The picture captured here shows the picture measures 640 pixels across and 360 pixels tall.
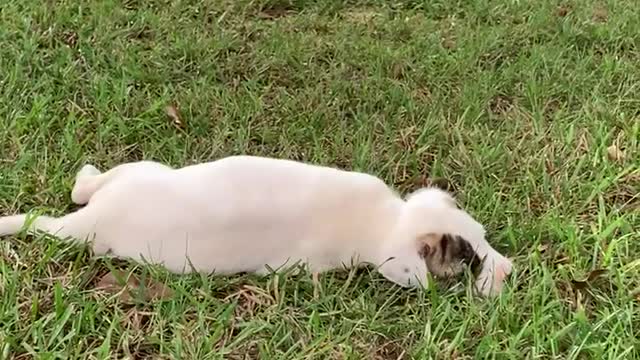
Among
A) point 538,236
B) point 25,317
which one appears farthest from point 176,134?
point 538,236

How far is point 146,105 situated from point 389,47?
44.9 inches

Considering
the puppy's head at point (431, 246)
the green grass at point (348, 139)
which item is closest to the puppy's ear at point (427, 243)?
the puppy's head at point (431, 246)

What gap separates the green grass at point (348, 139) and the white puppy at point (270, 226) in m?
0.06

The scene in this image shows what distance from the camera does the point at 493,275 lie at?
288cm

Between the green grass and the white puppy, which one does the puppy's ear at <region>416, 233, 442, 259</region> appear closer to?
the white puppy

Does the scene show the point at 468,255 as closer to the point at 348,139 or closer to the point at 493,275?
the point at 493,275

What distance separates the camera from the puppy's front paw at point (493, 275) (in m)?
2.85

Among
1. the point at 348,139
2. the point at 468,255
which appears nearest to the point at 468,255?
the point at 468,255

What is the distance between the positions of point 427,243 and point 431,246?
2cm

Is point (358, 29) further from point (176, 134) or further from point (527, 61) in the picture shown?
point (176, 134)

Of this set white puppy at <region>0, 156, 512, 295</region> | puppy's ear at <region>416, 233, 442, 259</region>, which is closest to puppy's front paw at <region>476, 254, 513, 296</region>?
white puppy at <region>0, 156, 512, 295</region>

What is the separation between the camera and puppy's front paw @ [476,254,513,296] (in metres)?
2.85

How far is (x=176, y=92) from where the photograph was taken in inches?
154

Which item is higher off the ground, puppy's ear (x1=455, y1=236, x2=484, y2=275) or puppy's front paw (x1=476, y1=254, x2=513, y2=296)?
puppy's ear (x1=455, y1=236, x2=484, y2=275)
